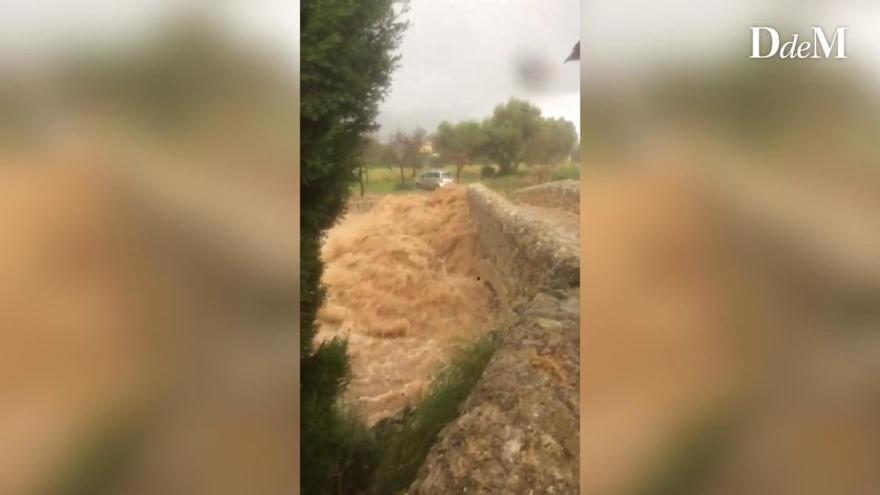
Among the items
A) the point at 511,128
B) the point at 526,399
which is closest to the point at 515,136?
the point at 511,128

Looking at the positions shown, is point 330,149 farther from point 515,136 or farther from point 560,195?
point 560,195

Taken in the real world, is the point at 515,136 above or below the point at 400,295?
above

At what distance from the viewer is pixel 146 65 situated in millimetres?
2092

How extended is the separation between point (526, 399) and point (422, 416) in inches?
12.1

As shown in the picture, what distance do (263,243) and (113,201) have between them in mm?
442

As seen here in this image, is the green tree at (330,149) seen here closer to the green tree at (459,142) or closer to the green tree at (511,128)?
the green tree at (459,142)

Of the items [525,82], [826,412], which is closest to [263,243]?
[525,82]

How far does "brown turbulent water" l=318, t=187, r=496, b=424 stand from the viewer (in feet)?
7.07

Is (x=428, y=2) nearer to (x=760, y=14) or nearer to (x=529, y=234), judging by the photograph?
(x=529, y=234)

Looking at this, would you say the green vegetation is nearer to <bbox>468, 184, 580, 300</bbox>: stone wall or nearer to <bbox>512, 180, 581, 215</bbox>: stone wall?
<bbox>468, 184, 580, 300</bbox>: stone wall

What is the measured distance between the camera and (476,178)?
2164 mm

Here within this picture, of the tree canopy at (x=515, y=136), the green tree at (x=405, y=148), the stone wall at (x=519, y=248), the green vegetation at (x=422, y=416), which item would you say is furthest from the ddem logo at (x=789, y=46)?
the green vegetation at (x=422, y=416)

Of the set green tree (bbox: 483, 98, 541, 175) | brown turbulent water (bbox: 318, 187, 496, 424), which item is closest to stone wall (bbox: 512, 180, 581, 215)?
green tree (bbox: 483, 98, 541, 175)

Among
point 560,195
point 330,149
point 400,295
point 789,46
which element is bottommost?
point 400,295
